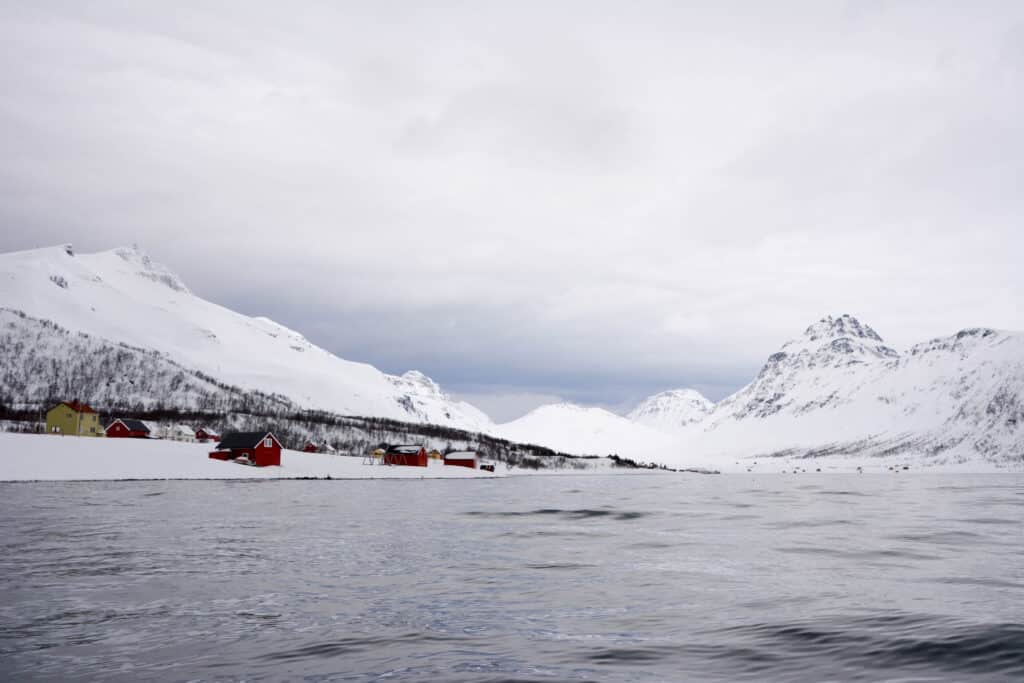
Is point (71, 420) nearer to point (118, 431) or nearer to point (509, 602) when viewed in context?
point (118, 431)

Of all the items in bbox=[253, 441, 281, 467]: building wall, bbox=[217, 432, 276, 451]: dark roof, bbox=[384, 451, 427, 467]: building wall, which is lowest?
bbox=[384, 451, 427, 467]: building wall

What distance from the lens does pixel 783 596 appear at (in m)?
21.8

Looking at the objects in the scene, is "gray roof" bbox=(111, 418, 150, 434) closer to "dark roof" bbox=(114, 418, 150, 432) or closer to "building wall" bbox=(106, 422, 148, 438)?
"dark roof" bbox=(114, 418, 150, 432)

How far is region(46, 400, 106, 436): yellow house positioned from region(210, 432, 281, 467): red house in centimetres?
3692

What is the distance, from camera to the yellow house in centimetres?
15536

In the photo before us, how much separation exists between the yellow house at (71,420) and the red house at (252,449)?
121ft

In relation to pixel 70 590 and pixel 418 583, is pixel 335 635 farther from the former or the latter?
pixel 70 590

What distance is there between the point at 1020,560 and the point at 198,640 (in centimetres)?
2746

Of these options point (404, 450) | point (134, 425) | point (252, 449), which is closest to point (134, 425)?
point (134, 425)

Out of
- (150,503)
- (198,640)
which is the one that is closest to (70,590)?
(198,640)

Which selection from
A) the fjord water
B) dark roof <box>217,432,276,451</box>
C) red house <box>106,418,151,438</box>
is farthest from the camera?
red house <box>106,418,151,438</box>

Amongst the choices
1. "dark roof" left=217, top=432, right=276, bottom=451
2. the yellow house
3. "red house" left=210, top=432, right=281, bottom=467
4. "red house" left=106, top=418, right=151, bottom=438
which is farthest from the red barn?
the yellow house

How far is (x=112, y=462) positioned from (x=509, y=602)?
102 metres

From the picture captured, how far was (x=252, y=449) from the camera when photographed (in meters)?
138
